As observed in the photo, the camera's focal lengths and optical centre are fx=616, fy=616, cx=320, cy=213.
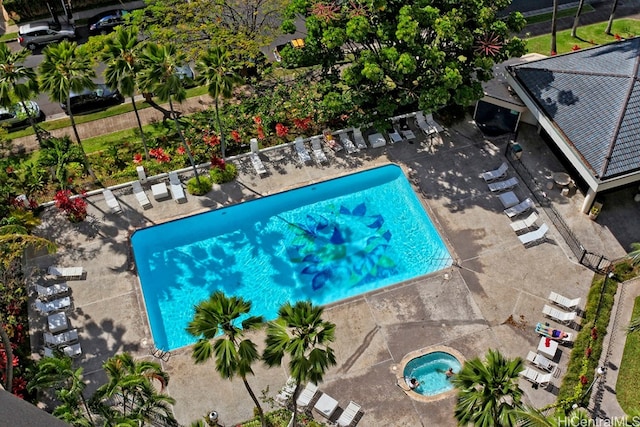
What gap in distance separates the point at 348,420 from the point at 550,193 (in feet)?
56.4

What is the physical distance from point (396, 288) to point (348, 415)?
718 centimetres

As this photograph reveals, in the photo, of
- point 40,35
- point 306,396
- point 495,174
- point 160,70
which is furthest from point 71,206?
point 495,174

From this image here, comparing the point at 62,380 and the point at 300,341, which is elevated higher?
the point at 300,341

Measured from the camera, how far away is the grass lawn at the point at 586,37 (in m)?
42.7

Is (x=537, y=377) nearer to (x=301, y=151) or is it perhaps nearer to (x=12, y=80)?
(x=301, y=151)

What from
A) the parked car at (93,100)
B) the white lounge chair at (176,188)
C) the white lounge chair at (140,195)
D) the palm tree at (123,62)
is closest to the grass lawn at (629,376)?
the white lounge chair at (176,188)

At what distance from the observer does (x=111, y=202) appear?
3325 cm

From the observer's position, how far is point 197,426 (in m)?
20.5

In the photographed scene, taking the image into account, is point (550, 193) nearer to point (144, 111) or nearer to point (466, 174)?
point (466, 174)

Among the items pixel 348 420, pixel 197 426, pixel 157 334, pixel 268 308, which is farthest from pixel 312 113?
pixel 197 426

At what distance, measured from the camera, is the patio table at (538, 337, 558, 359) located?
27172 millimetres

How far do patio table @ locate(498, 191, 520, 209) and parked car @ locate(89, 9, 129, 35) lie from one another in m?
29.5

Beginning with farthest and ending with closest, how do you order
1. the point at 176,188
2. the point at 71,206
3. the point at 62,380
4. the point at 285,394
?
the point at 176,188 < the point at 71,206 < the point at 285,394 < the point at 62,380

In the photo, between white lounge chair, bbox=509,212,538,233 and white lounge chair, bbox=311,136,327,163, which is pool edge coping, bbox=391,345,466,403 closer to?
white lounge chair, bbox=509,212,538,233
